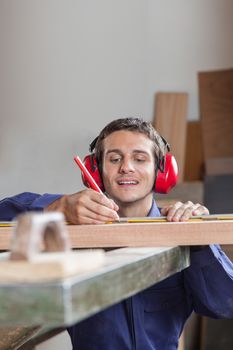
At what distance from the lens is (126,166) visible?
2.63 meters

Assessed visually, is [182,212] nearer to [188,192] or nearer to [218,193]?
[218,193]

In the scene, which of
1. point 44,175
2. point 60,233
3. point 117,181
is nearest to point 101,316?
point 117,181

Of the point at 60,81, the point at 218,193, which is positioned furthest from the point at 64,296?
the point at 218,193

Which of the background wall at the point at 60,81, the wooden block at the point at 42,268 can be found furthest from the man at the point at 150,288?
the background wall at the point at 60,81

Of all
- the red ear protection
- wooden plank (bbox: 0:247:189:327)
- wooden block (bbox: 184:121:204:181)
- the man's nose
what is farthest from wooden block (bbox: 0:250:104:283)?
wooden block (bbox: 184:121:204:181)

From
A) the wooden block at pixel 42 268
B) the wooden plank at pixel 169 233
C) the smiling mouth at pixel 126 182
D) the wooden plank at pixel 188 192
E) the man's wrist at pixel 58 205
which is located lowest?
the wooden plank at pixel 188 192

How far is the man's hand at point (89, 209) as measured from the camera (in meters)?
2.26

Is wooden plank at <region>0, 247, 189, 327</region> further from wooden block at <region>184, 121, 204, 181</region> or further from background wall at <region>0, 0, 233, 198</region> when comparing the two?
wooden block at <region>184, 121, 204, 181</region>

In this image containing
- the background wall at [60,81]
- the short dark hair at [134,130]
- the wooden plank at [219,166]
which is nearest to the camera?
the short dark hair at [134,130]

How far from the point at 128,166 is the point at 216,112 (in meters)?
4.47

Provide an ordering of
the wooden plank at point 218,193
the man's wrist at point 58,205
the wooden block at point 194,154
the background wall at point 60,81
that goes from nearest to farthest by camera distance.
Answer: the man's wrist at point 58,205
the background wall at point 60,81
the wooden plank at point 218,193
the wooden block at point 194,154

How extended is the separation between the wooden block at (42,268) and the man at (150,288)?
989 mm

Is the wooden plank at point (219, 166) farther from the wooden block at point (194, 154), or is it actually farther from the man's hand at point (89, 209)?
the man's hand at point (89, 209)

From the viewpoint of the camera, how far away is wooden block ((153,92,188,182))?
7.08m
